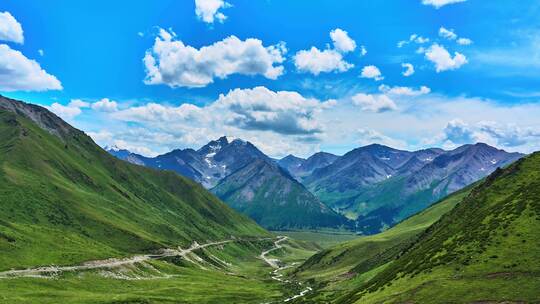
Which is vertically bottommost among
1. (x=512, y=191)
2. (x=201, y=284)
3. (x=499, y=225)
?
(x=201, y=284)

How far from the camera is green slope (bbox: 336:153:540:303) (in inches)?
2288

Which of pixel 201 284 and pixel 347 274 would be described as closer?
pixel 347 274

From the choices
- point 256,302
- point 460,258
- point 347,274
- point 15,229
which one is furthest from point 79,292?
point 460,258

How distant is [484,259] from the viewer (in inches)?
2648

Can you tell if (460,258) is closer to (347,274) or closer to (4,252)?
(347,274)

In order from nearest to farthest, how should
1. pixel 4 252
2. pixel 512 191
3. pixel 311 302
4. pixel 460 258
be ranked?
pixel 460 258, pixel 512 191, pixel 311 302, pixel 4 252

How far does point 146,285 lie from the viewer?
172 m

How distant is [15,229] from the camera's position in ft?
639

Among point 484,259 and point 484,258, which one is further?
point 484,258

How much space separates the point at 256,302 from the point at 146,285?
1824 inches

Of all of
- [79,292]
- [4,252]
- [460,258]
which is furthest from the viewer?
[4,252]

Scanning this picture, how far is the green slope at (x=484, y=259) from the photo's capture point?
58.1 meters

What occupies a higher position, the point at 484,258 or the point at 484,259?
the point at 484,258

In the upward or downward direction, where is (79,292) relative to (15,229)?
downward
